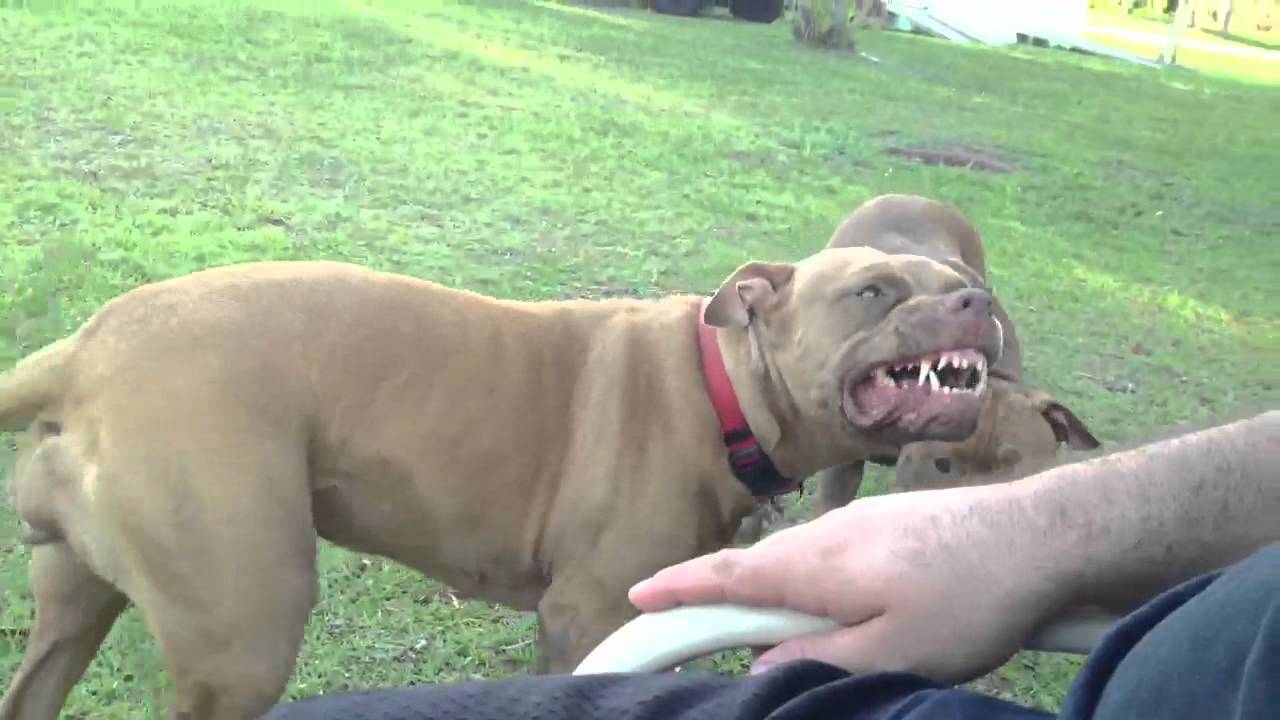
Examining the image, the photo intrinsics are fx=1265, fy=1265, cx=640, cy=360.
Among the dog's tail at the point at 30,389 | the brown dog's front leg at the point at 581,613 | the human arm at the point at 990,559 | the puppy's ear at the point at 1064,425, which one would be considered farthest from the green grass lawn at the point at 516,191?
the human arm at the point at 990,559

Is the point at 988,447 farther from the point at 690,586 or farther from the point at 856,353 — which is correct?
the point at 690,586

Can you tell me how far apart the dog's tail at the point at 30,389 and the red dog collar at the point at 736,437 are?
4.65 ft

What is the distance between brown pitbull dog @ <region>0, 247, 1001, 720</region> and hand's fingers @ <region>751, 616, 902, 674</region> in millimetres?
1232

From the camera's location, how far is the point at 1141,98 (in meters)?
15.8

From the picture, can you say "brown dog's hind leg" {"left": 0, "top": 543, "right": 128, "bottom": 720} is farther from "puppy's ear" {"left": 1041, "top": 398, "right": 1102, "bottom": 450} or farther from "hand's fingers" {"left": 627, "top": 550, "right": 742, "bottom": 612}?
"puppy's ear" {"left": 1041, "top": 398, "right": 1102, "bottom": 450}

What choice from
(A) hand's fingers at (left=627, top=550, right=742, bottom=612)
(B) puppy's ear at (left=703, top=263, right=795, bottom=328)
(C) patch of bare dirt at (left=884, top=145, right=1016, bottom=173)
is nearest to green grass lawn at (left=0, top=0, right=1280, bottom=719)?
(C) patch of bare dirt at (left=884, top=145, right=1016, bottom=173)

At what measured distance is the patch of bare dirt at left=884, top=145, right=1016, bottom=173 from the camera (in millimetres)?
9633

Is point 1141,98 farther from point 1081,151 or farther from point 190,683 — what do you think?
point 190,683

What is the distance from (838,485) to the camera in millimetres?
4203

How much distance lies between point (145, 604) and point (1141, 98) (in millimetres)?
15602

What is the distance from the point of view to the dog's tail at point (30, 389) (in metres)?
2.50

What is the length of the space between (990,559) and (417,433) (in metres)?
1.50

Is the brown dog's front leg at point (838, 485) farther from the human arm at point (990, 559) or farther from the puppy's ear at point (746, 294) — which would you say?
the human arm at point (990, 559)

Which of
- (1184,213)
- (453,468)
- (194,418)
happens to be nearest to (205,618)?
(194,418)
